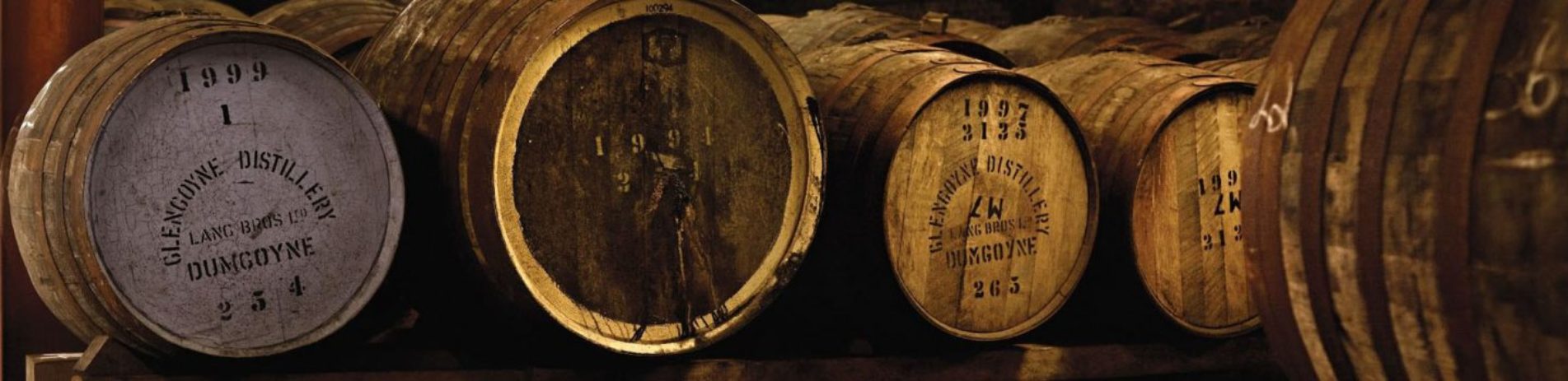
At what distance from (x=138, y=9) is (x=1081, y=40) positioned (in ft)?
10.4

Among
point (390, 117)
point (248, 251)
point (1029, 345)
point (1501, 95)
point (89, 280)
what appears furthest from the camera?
point (1029, 345)

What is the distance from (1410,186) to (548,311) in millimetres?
1666

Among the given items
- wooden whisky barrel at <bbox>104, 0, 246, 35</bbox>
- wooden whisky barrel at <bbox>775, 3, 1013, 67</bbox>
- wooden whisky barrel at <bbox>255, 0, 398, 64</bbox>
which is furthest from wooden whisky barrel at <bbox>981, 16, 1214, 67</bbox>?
wooden whisky barrel at <bbox>104, 0, 246, 35</bbox>

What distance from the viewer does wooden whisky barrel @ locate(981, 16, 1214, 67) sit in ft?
15.8

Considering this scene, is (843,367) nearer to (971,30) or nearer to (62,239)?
(62,239)

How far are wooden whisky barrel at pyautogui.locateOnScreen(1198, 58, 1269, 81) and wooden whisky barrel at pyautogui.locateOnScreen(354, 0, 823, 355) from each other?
146cm

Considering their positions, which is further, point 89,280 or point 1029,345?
point 1029,345

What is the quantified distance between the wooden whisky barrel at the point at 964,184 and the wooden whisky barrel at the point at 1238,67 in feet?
2.35

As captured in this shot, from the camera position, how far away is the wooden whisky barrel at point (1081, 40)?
4812mm

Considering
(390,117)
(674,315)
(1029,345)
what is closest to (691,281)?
(674,315)

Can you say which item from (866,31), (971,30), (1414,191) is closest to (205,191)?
(1414,191)

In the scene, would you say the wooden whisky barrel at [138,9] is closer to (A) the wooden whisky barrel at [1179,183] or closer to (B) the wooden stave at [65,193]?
(B) the wooden stave at [65,193]

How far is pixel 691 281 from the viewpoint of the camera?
3.10 m

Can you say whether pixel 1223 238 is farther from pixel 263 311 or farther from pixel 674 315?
pixel 263 311
